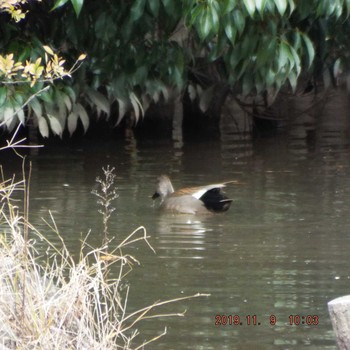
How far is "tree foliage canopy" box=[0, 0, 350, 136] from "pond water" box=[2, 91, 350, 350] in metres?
1.05

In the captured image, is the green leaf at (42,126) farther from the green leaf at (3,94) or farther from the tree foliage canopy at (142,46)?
the green leaf at (3,94)

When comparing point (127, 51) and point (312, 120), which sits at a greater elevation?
point (127, 51)

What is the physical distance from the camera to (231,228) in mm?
10461

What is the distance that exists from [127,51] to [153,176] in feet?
5.62

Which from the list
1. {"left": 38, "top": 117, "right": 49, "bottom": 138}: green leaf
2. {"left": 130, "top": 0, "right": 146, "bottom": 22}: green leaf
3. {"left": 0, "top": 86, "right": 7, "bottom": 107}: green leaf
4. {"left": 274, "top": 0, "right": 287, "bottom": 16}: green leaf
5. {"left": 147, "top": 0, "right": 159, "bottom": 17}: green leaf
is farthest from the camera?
{"left": 38, "top": 117, "right": 49, "bottom": 138}: green leaf

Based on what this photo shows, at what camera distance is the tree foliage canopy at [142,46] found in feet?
37.5

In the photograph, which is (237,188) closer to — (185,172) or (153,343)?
(185,172)

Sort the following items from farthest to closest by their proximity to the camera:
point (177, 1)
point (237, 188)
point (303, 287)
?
1. point (237, 188)
2. point (177, 1)
3. point (303, 287)

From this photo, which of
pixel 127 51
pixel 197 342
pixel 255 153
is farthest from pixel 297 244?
pixel 255 153

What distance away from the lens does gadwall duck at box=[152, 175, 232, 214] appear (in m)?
11.1

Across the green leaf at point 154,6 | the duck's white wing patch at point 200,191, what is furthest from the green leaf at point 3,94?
the duck's white wing patch at point 200,191

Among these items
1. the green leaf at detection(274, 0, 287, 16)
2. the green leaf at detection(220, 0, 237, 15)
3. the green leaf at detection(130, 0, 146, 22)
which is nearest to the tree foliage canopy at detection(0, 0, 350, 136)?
the green leaf at detection(130, 0, 146, 22)

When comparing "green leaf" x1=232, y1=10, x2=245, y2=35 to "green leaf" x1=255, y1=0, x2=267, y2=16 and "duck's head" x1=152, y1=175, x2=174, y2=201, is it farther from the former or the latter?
"duck's head" x1=152, y1=175, x2=174, y2=201

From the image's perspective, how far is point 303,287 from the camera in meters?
8.23
